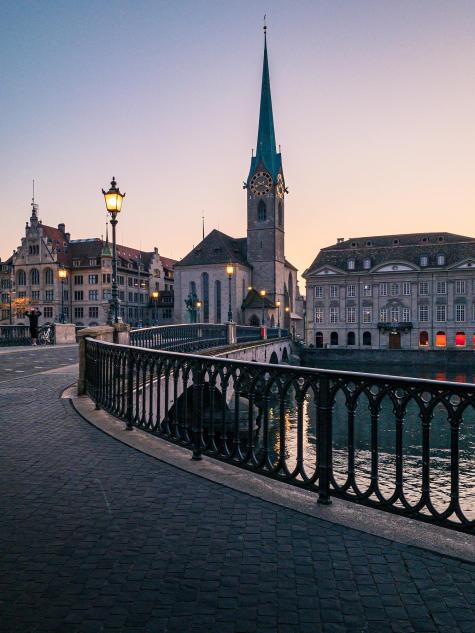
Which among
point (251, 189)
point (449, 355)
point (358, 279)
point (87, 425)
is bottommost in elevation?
point (449, 355)

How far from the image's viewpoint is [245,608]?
2.62 meters

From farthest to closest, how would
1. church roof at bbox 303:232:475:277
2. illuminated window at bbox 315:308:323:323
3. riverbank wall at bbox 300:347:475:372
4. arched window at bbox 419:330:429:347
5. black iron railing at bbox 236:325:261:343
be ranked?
illuminated window at bbox 315:308:323:323 < arched window at bbox 419:330:429:347 < church roof at bbox 303:232:475:277 < riverbank wall at bbox 300:347:475:372 < black iron railing at bbox 236:325:261:343

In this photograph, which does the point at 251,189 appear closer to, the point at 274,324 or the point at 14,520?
the point at 274,324

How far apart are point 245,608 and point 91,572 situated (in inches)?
39.3

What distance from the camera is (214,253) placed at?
248 ft

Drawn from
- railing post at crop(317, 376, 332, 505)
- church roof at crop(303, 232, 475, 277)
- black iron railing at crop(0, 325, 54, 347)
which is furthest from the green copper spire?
railing post at crop(317, 376, 332, 505)

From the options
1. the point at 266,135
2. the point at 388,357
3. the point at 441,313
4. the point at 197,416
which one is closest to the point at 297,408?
the point at 197,416

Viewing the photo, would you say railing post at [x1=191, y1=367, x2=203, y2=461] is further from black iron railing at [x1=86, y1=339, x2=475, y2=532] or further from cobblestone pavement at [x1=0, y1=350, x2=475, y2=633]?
cobblestone pavement at [x1=0, y1=350, x2=475, y2=633]

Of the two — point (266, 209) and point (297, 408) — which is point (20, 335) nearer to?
point (297, 408)

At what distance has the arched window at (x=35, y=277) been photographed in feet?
264

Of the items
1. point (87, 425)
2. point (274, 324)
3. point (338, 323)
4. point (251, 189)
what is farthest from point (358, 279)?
point (87, 425)

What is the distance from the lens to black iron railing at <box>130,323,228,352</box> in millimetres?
16486

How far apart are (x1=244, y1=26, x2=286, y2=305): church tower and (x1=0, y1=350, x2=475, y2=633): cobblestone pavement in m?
71.8

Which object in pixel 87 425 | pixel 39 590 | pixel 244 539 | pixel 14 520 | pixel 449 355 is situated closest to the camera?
pixel 39 590
